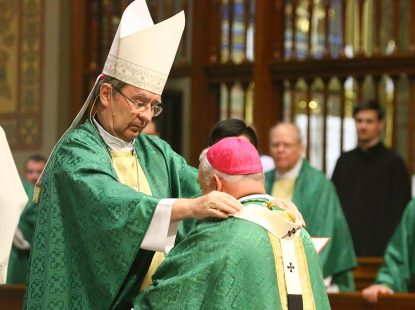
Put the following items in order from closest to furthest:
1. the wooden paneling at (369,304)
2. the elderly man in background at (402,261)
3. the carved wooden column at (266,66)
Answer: the wooden paneling at (369,304), the elderly man in background at (402,261), the carved wooden column at (266,66)

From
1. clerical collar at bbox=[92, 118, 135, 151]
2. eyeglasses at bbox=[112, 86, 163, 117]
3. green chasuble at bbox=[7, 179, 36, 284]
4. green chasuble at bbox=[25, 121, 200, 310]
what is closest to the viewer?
green chasuble at bbox=[25, 121, 200, 310]

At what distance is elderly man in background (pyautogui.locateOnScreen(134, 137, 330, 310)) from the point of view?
4.09 m

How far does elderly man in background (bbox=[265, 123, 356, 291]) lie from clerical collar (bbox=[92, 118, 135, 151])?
280cm

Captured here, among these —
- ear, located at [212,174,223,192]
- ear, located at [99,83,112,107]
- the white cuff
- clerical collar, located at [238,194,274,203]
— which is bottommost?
the white cuff

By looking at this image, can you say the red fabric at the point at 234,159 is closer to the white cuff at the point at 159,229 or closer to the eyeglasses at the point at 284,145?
the white cuff at the point at 159,229

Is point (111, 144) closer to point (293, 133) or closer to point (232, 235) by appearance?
point (232, 235)

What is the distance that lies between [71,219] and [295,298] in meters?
1.00

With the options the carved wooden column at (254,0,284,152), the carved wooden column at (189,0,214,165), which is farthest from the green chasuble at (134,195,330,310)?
the carved wooden column at (189,0,214,165)

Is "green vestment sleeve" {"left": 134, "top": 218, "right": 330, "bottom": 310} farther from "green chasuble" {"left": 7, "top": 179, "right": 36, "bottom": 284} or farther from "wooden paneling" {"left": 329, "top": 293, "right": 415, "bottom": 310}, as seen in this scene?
"green chasuble" {"left": 7, "top": 179, "right": 36, "bottom": 284}

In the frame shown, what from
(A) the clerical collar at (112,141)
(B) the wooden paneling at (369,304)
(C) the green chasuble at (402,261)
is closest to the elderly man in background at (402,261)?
(C) the green chasuble at (402,261)

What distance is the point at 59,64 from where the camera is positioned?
10477 mm

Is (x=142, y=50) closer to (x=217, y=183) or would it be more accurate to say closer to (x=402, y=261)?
(x=217, y=183)

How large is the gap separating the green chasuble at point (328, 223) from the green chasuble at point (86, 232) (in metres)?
3.14

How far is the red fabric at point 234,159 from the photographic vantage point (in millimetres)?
4184
